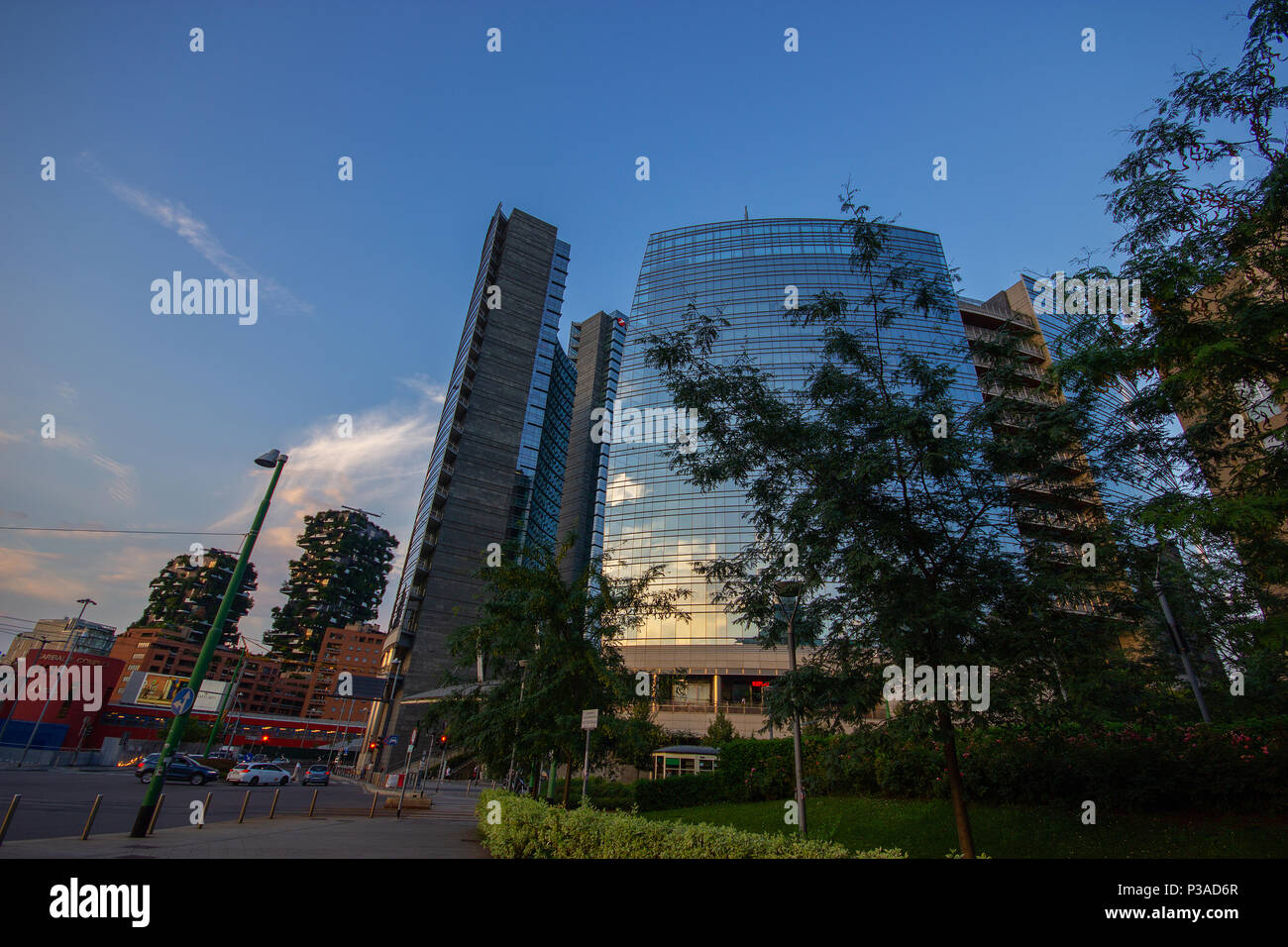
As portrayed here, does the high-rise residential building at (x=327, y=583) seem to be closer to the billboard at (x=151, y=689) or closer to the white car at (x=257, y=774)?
the billboard at (x=151, y=689)

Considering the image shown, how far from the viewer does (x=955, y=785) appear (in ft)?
33.9

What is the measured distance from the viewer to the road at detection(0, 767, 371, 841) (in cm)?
1366

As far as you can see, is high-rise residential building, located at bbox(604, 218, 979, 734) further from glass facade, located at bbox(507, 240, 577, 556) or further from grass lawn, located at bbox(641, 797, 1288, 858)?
grass lawn, located at bbox(641, 797, 1288, 858)

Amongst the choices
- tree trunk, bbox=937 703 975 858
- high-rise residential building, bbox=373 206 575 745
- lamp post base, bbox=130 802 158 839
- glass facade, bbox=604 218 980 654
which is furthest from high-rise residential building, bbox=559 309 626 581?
tree trunk, bbox=937 703 975 858

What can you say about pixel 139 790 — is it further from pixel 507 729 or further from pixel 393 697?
pixel 393 697

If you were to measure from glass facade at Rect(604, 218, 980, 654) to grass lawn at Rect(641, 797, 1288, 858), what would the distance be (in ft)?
132

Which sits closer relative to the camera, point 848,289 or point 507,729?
point 507,729

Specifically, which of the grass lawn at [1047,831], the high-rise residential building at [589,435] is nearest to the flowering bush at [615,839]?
the grass lawn at [1047,831]

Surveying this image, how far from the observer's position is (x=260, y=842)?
491 inches

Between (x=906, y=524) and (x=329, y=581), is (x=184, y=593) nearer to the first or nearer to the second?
(x=329, y=581)

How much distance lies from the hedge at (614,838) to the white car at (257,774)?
2810 centimetres

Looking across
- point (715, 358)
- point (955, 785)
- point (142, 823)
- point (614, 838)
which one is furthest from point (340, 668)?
point (955, 785)
